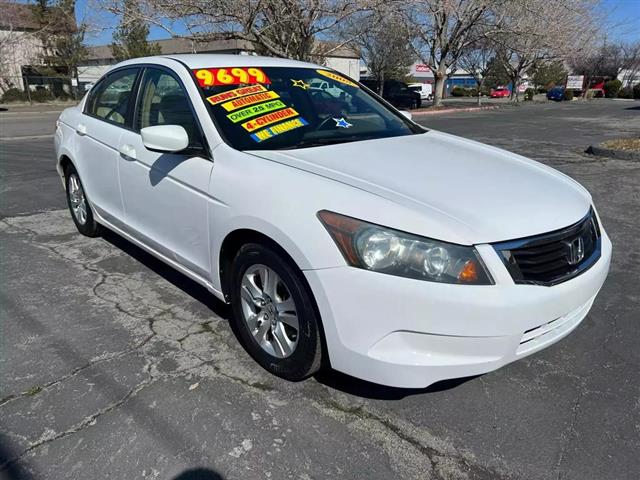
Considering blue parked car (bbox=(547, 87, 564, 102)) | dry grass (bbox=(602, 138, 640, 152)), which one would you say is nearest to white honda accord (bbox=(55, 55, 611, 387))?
dry grass (bbox=(602, 138, 640, 152))

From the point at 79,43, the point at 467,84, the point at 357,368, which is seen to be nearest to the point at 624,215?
the point at 357,368

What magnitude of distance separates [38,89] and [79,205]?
3864 centimetres

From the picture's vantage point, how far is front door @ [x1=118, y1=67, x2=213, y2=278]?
3.05m

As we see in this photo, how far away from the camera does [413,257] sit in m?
2.19

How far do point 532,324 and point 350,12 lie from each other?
702 inches

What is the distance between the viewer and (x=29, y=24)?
3784 cm

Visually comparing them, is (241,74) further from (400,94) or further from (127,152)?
(400,94)

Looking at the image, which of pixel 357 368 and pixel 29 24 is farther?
pixel 29 24

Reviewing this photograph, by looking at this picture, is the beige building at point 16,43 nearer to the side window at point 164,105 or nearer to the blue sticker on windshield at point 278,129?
the side window at point 164,105

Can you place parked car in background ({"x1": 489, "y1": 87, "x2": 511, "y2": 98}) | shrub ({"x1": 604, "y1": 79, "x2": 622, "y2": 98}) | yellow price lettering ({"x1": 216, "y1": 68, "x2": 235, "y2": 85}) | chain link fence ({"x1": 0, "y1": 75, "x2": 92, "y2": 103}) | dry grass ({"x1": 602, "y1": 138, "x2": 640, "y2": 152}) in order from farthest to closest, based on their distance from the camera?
shrub ({"x1": 604, "y1": 79, "x2": 622, "y2": 98}) → parked car in background ({"x1": 489, "y1": 87, "x2": 511, "y2": 98}) → chain link fence ({"x1": 0, "y1": 75, "x2": 92, "y2": 103}) → dry grass ({"x1": 602, "y1": 138, "x2": 640, "y2": 152}) → yellow price lettering ({"x1": 216, "y1": 68, "x2": 235, "y2": 85})

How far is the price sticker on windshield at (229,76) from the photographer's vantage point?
334 centimetres

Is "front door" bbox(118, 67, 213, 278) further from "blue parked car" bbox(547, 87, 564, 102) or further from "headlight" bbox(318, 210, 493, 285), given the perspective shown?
"blue parked car" bbox(547, 87, 564, 102)

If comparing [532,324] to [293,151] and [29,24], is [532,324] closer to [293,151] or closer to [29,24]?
[293,151]

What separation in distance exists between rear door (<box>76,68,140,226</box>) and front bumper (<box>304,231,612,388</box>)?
2331 mm
